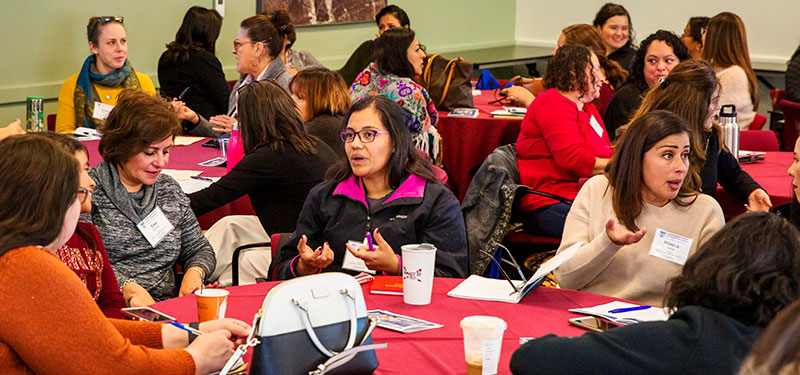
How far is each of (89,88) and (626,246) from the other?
4.00 m

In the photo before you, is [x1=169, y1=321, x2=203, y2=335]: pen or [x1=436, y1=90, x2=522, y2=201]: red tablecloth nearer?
[x1=169, y1=321, x2=203, y2=335]: pen

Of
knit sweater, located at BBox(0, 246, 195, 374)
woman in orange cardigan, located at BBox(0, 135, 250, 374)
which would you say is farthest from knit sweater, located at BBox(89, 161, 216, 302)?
knit sweater, located at BBox(0, 246, 195, 374)

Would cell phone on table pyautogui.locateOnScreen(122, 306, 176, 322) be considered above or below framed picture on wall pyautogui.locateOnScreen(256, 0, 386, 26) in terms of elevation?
below

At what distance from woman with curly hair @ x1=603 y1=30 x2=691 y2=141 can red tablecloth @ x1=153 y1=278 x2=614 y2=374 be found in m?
2.87

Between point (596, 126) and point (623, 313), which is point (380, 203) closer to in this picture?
point (623, 313)

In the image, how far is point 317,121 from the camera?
4.61 meters

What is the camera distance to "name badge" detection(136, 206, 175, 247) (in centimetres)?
309

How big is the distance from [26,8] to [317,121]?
3052mm

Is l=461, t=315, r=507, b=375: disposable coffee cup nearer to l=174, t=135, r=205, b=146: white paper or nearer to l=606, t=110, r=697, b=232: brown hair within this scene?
l=606, t=110, r=697, b=232: brown hair

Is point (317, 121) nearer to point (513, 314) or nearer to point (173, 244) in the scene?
point (173, 244)

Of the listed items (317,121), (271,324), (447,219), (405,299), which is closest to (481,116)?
(317,121)

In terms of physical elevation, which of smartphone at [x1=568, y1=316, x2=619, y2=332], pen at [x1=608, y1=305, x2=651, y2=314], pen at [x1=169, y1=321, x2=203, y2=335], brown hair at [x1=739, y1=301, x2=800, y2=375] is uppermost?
brown hair at [x1=739, y1=301, x2=800, y2=375]

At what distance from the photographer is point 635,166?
114 inches

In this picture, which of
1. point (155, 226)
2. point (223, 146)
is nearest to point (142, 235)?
point (155, 226)
